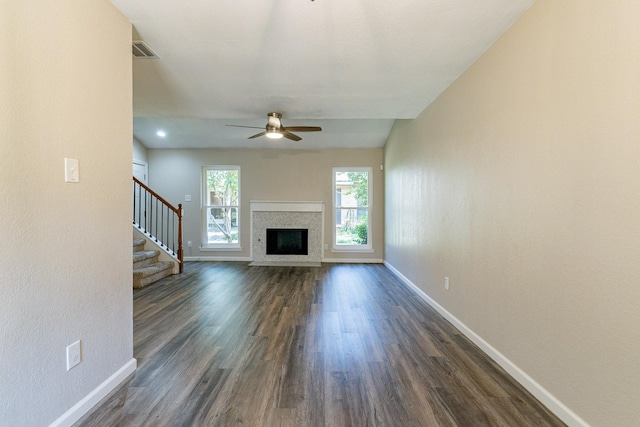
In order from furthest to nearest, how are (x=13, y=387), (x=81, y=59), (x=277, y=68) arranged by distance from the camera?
1. (x=277, y=68)
2. (x=81, y=59)
3. (x=13, y=387)

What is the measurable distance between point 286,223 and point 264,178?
115 cm

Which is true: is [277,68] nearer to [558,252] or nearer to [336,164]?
[558,252]

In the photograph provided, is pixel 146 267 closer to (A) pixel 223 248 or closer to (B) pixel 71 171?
(A) pixel 223 248

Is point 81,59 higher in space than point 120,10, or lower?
lower

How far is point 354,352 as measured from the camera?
224cm

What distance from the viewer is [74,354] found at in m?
1.48

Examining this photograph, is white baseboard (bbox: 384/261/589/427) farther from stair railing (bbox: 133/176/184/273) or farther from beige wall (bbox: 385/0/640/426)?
stair railing (bbox: 133/176/184/273)

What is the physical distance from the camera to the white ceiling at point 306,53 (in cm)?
179

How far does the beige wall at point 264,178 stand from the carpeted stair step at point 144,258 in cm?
142

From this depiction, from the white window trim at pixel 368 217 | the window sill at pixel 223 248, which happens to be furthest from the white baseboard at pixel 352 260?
the window sill at pixel 223 248

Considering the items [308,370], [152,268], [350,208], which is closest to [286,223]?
[350,208]

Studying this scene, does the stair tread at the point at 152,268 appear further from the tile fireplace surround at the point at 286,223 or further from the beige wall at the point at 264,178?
the tile fireplace surround at the point at 286,223

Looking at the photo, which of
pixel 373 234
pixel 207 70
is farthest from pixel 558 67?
pixel 373 234

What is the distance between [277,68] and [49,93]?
5.41ft
